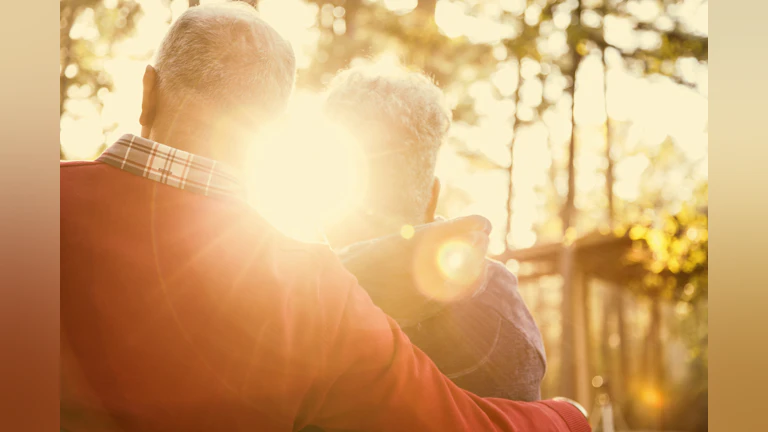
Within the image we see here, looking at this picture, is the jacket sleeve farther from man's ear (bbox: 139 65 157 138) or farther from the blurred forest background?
the blurred forest background

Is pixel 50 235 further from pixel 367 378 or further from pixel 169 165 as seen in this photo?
pixel 367 378

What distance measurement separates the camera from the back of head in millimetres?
1563

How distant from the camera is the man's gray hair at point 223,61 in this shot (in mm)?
1157

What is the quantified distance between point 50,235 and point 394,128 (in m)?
0.95

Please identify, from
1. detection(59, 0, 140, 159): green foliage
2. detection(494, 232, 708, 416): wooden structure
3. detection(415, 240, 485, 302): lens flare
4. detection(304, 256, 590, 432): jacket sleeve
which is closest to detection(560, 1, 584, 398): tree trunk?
detection(494, 232, 708, 416): wooden structure

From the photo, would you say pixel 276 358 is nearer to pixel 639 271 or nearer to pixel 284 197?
pixel 284 197

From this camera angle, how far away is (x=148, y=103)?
1.18 m

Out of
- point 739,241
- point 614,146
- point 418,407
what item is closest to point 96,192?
point 418,407

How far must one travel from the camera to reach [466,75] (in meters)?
7.64

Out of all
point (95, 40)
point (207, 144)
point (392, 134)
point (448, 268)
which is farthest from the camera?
point (95, 40)

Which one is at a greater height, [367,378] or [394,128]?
[394,128]

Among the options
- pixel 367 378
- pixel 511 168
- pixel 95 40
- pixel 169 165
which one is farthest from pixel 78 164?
pixel 511 168

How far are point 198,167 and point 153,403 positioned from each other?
37 cm

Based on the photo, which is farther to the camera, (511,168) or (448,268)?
(511,168)
